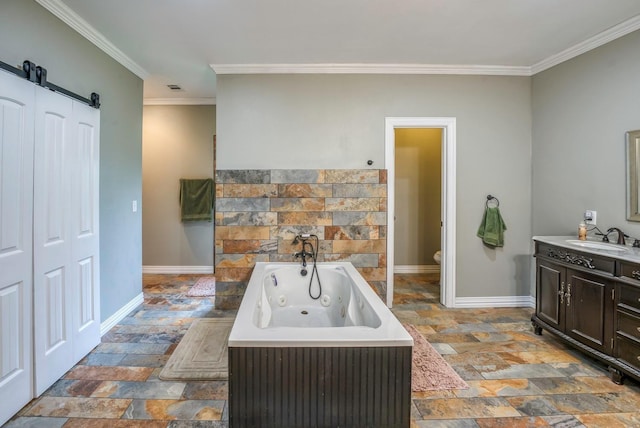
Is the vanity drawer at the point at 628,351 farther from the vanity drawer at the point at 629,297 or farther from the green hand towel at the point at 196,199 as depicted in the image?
the green hand towel at the point at 196,199

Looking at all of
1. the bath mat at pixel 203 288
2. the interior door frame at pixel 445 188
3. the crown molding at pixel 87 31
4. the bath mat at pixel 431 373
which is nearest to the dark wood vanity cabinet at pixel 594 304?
the interior door frame at pixel 445 188

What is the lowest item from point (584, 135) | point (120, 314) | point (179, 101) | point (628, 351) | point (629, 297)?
point (120, 314)

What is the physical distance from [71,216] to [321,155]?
88.6 inches

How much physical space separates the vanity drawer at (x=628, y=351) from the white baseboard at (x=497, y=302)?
1.45 metres

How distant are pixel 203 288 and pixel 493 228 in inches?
139

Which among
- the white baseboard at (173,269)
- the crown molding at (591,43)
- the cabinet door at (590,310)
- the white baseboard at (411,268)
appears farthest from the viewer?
the white baseboard at (411,268)

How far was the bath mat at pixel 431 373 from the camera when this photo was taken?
212 centimetres

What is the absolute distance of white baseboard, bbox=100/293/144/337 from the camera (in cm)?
293

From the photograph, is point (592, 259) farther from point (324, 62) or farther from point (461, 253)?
point (324, 62)

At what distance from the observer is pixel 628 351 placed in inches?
82.4

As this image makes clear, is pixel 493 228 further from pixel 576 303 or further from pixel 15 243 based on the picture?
pixel 15 243

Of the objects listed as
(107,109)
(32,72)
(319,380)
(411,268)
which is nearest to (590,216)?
(411,268)

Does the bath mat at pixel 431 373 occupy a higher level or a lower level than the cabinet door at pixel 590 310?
lower

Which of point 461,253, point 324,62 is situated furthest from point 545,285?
point 324,62
